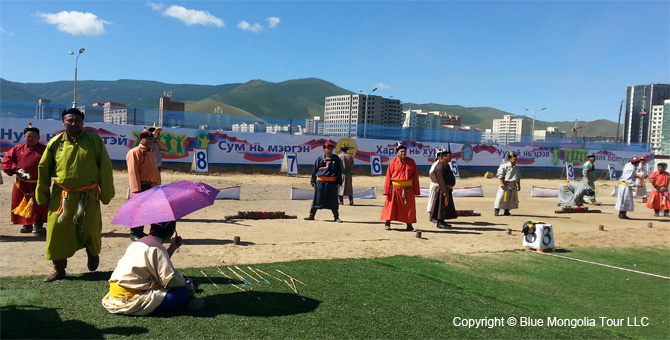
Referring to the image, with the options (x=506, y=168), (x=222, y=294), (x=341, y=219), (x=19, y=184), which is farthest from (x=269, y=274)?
(x=506, y=168)

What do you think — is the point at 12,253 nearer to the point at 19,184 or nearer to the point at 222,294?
the point at 19,184

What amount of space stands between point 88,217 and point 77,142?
0.88 m

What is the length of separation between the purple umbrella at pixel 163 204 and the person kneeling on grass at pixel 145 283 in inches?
9.4

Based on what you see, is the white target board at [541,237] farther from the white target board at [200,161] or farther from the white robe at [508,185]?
the white target board at [200,161]

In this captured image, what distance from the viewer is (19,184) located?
342 inches

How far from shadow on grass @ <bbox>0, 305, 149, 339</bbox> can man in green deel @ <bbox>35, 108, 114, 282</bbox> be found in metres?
1.28

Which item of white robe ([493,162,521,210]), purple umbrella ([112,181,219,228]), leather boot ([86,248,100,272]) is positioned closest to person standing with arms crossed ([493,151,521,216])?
white robe ([493,162,521,210])

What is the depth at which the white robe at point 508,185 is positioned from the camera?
1460 centimetres

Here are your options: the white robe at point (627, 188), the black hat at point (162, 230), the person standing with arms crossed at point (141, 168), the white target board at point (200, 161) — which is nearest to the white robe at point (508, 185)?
the white robe at point (627, 188)

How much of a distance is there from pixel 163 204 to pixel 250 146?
21542 millimetres

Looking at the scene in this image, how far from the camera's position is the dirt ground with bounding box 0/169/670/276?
7398 mm

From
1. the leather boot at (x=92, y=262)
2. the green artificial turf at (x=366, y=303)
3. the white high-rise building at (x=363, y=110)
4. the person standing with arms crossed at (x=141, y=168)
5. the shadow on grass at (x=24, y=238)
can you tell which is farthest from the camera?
the white high-rise building at (x=363, y=110)

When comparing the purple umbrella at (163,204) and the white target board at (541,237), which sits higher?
the purple umbrella at (163,204)

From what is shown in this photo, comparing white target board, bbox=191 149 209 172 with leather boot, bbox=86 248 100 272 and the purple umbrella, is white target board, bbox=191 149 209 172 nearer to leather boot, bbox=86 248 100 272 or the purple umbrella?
leather boot, bbox=86 248 100 272
